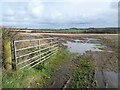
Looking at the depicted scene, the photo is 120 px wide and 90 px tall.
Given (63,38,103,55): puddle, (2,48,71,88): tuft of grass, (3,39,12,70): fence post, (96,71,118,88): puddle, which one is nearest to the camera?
(2,48,71,88): tuft of grass

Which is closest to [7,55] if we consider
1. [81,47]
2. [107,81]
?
[107,81]

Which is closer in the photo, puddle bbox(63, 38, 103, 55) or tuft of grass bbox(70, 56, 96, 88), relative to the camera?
tuft of grass bbox(70, 56, 96, 88)

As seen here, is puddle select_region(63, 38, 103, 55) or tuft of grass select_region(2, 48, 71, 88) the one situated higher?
tuft of grass select_region(2, 48, 71, 88)

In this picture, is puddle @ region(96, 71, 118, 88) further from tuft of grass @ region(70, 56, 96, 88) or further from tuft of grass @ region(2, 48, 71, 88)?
tuft of grass @ region(2, 48, 71, 88)

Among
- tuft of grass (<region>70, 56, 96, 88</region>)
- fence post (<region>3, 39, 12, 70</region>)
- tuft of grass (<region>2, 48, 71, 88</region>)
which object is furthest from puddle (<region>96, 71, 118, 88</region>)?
fence post (<region>3, 39, 12, 70</region>)

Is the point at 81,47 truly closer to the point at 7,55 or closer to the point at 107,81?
the point at 107,81

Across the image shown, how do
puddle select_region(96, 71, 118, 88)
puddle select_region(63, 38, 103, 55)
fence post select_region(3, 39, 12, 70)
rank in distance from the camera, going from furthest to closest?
puddle select_region(63, 38, 103, 55)
fence post select_region(3, 39, 12, 70)
puddle select_region(96, 71, 118, 88)

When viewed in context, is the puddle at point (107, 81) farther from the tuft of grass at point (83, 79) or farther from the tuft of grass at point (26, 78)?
the tuft of grass at point (26, 78)

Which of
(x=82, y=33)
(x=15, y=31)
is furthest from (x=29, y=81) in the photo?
(x=82, y=33)

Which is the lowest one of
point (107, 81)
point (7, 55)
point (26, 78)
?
point (107, 81)

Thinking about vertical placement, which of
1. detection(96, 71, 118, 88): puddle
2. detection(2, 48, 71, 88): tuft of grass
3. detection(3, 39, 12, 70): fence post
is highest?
detection(3, 39, 12, 70): fence post

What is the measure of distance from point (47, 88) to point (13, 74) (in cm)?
118

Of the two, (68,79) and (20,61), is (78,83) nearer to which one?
(68,79)

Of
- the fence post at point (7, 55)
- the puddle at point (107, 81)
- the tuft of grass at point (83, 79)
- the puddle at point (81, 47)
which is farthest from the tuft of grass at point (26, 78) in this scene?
the puddle at point (81, 47)
